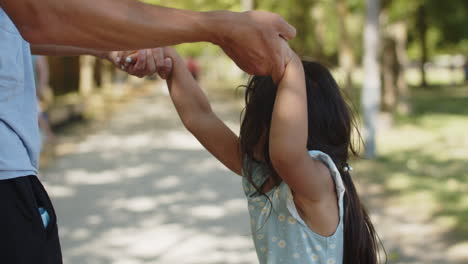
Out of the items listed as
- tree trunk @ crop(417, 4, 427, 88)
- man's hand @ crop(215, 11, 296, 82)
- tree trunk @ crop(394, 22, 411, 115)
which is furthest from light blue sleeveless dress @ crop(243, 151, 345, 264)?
tree trunk @ crop(417, 4, 427, 88)

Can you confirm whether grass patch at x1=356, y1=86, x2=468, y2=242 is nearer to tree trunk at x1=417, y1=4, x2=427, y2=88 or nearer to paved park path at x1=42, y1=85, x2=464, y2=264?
paved park path at x1=42, y1=85, x2=464, y2=264

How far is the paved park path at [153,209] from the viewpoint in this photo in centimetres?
532

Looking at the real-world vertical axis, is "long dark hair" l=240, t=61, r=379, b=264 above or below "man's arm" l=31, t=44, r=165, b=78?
below

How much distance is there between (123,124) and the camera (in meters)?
15.1

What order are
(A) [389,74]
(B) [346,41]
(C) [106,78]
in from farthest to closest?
(C) [106,78] < (A) [389,74] < (B) [346,41]

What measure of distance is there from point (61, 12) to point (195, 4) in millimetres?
18602

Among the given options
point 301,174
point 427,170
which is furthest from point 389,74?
point 301,174

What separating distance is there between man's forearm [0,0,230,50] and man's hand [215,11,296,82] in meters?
0.12

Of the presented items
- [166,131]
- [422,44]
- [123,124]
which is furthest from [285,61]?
[422,44]

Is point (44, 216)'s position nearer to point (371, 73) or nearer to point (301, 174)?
point (301, 174)

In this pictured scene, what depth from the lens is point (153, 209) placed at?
6.75 m

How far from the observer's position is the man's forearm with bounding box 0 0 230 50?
1250mm

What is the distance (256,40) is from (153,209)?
215 inches

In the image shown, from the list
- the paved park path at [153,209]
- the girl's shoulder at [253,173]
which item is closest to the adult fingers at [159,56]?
the girl's shoulder at [253,173]
